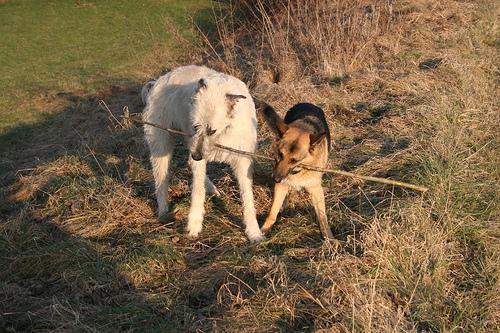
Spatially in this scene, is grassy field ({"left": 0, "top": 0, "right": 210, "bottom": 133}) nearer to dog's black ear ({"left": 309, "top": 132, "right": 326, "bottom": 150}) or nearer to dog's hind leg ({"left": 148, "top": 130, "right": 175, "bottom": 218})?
dog's hind leg ({"left": 148, "top": 130, "right": 175, "bottom": 218})

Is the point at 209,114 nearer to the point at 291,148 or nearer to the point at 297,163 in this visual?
the point at 291,148

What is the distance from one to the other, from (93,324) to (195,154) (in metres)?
1.67

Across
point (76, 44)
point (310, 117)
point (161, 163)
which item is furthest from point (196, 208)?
point (76, 44)

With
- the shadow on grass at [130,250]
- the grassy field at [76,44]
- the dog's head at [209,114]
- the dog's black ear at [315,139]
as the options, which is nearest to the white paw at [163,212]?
the shadow on grass at [130,250]

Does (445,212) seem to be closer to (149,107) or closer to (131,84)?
(149,107)

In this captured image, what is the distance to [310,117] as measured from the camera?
18.8 ft

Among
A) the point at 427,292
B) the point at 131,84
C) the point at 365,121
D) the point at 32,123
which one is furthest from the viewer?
the point at 131,84

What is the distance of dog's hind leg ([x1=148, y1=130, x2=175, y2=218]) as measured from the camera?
5.75 meters

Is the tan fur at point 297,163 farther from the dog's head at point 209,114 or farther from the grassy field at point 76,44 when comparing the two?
the grassy field at point 76,44

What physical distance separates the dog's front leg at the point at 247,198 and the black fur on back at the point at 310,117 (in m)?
0.83

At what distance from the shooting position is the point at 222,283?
14.3 feet

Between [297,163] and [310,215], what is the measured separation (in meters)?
0.97

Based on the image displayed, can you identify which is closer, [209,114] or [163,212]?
[209,114]

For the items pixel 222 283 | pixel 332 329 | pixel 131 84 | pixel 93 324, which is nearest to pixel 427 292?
pixel 332 329
